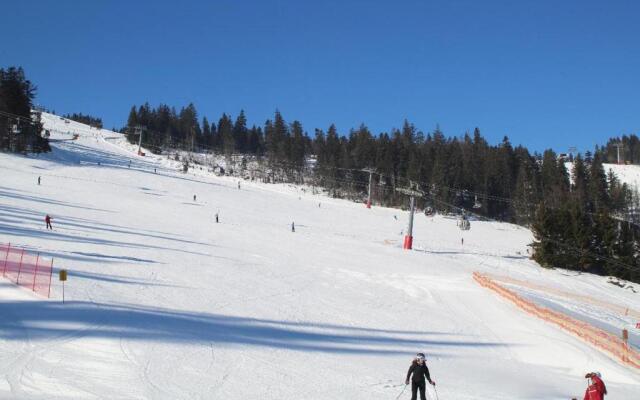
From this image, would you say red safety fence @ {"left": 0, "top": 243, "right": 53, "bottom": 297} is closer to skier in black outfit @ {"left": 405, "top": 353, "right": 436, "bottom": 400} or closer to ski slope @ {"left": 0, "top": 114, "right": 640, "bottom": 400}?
ski slope @ {"left": 0, "top": 114, "right": 640, "bottom": 400}

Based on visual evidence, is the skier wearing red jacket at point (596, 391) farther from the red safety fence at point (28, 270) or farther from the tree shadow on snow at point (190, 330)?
the red safety fence at point (28, 270)

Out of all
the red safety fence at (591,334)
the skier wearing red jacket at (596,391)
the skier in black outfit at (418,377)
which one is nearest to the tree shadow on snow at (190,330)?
the red safety fence at (591,334)

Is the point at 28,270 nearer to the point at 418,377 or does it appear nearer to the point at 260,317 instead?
the point at 260,317

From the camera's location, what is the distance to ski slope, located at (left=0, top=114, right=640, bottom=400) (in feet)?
36.8

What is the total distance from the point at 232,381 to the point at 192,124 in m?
156

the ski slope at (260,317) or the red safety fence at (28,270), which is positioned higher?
the red safety fence at (28,270)

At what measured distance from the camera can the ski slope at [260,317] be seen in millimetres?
11227

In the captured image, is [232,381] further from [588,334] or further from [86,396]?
[588,334]

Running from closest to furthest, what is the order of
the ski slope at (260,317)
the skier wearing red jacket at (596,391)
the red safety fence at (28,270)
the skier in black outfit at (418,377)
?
the skier wearing red jacket at (596,391) → the skier in black outfit at (418,377) → the ski slope at (260,317) → the red safety fence at (28,270)

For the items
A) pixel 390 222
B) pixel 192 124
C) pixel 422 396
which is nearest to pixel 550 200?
pixel 390 222

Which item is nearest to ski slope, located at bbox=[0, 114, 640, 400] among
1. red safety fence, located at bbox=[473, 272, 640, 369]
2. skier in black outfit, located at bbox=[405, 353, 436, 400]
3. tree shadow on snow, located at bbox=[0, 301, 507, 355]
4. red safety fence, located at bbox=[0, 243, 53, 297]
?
tree shadow on snow, located at bbox=[0, 301, 507, 355]

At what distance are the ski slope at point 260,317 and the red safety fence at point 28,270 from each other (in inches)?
19.9

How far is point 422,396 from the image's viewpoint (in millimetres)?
10578

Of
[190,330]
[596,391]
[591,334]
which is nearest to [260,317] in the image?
[190,330]
